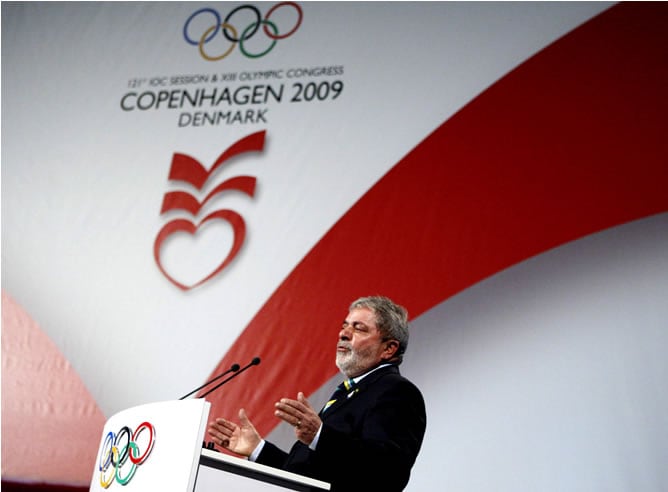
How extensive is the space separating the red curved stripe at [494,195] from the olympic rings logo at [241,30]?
1.18 meters

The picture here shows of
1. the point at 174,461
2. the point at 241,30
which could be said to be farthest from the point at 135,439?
the point at 241,30

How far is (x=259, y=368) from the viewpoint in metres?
3.88

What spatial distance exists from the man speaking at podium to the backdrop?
3.48 feet

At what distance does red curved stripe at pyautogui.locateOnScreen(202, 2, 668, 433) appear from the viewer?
12.0 feet

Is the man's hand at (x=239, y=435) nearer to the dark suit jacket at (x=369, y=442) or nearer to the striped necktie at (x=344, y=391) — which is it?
the dark suit jacket at (x=369, y=442)

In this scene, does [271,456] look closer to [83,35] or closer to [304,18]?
[304,18]

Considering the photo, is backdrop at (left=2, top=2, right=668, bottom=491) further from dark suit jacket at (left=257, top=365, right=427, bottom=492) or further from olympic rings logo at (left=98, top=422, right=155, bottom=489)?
olympic rings logo at (left=98, top=422, right=155, bottom=489)

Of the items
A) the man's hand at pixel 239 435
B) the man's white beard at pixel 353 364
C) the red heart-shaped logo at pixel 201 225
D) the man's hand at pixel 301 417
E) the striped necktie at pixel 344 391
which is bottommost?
the man's hand at pixel 239 435

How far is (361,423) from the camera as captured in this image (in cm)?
232

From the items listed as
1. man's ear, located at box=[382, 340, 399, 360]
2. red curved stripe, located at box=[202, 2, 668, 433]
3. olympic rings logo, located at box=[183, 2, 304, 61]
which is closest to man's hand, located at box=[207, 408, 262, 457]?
man's ear, located at box=[382, 340, 399, 360]

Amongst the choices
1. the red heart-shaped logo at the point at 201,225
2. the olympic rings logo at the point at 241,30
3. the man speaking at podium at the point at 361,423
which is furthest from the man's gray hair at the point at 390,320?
the olympic rings logo at the point at 241,30

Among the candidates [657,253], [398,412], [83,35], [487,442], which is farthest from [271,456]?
[83,35]

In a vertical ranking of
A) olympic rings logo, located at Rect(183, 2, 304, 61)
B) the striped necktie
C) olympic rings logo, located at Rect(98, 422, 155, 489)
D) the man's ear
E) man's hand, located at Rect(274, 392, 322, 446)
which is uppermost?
olympic rings logo, located at Rect(183, 2, 304, 61)

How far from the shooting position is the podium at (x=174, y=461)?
168cm
